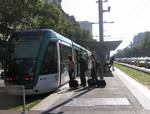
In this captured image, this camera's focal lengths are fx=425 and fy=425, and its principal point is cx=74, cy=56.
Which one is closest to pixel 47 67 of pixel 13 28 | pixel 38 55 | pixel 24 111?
pixel 38 55

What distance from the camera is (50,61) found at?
19.1 meters

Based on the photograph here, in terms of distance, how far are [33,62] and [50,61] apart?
3.82ft

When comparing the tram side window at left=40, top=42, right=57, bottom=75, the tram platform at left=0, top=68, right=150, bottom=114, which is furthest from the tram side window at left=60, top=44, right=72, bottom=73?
the tram platform at left=0, top=68, right=150, bottom=114


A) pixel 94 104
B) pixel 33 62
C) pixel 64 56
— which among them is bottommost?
pixel 94 104

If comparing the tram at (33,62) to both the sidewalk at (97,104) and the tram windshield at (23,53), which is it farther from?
the sidewalk at (97,104)

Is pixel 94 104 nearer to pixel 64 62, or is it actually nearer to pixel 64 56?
pixel 64 62

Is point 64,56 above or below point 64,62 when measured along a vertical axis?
above

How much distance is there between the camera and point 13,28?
94.8 feet

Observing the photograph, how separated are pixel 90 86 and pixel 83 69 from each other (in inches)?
41.0

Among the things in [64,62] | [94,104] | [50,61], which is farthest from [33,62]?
[94,104]

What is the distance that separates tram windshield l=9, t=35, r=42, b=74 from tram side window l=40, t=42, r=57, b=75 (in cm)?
51

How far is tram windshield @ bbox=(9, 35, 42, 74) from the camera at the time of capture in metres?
18.1

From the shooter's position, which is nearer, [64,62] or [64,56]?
[64,62]

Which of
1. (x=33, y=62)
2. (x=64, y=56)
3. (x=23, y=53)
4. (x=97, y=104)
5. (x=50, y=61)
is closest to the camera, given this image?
(x=97, y=104)
